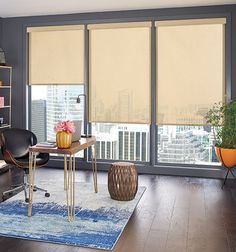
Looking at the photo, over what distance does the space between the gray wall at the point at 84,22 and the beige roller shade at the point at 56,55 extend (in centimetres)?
13

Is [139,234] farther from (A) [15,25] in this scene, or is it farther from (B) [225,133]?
(A) [15,25]

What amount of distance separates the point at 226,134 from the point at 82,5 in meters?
2.95

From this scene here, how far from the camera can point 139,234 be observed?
3.20m

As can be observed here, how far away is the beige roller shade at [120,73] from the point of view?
5.72 meters

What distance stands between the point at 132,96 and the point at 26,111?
1.99 m

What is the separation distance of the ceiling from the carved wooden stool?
8.58 feet

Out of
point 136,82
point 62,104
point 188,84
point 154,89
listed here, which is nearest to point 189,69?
point 188,84

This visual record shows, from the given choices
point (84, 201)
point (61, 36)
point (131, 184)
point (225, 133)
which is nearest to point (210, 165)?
point (225, 133)

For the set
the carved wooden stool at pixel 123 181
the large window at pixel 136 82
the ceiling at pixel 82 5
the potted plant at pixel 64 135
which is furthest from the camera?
the large window at pixel 136 82

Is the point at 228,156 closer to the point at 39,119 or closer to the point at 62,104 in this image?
the point at 62,104

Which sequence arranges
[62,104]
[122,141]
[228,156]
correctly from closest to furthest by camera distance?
[228,156] → [122,141] → [62,104]

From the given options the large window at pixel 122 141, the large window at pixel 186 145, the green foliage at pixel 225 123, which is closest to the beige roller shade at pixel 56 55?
the large window at pixel 122 141

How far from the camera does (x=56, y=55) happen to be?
19.9 feet

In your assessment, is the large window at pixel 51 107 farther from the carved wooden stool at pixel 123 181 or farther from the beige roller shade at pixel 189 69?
the carved wooden stool at pixel 123 181
